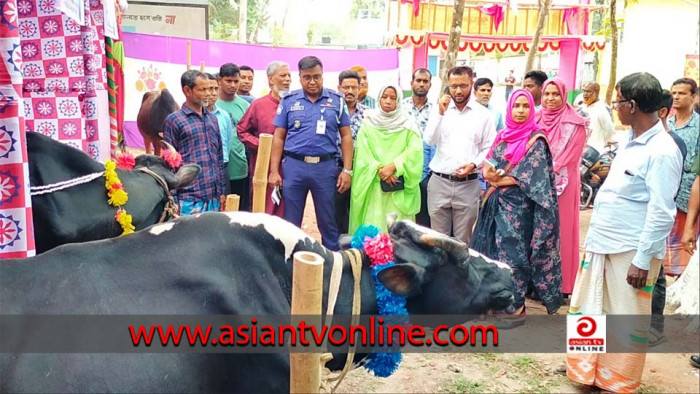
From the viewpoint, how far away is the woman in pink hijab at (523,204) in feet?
15.2

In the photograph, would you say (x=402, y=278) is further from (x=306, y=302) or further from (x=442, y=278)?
(x=306, y=302)

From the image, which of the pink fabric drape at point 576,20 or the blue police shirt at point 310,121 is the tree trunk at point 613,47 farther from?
the blue police shirt at point 310,121

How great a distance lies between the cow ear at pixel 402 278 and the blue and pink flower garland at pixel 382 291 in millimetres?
34

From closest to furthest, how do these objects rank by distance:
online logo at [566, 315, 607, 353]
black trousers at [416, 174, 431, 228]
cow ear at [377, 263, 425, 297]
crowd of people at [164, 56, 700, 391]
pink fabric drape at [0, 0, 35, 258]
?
cow ear at [377, 263, 425, 297] → pink fabric drape at [0, 0, 35, 258] → online logo at [566, 315, 607, 353] → crowd of people at [164, 56, 700, 391] → black trousers at [416, 174, 431, 228]


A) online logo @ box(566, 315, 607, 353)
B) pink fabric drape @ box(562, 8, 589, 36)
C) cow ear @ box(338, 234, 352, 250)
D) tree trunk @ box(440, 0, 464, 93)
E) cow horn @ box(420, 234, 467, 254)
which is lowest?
online logo @ box(566, 315, 607, 353)

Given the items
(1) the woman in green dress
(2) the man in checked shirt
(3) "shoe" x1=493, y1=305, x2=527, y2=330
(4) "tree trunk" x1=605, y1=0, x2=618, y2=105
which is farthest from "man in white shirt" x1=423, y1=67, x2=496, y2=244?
(4) "tree trunk" x1=605, y1=0, x2=618, y2=105

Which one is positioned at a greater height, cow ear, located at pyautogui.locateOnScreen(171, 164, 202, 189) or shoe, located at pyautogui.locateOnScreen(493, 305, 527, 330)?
cow ear, located at pyautogui.locateOnScreen(171, 164, 202, 189)

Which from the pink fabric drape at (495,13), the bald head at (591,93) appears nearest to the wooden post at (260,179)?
the bald head at (591,93)

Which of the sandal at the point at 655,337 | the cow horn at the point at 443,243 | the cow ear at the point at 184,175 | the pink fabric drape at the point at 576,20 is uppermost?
the pink fabric drape at the point at 576,20

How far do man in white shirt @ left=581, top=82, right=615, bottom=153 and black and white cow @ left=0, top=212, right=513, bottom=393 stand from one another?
6.91 m

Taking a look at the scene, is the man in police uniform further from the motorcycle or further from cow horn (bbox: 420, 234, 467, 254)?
the motorcycle

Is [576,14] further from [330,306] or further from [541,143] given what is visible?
[330,306]

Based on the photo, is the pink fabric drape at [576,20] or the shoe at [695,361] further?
the pink fabric drape at [576,20]

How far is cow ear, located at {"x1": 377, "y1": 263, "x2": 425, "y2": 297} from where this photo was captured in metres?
2.38
